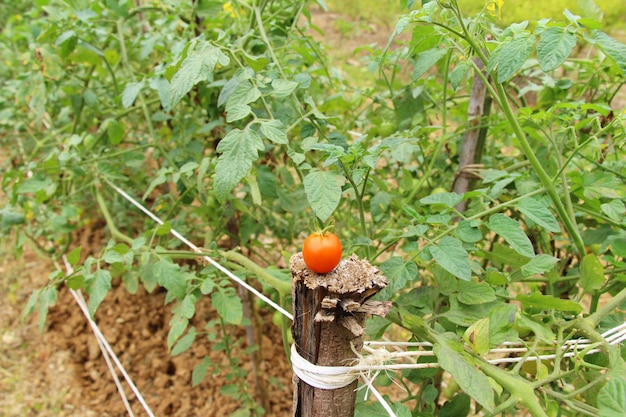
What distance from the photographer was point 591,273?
865mm

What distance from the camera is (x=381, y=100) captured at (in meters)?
1.36

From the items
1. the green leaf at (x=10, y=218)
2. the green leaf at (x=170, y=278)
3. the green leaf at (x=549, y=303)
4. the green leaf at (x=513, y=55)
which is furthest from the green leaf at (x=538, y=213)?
the green leaf at (x=10, y=218)

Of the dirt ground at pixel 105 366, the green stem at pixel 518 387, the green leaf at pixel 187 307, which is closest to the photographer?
the green stem at pixel 518 387

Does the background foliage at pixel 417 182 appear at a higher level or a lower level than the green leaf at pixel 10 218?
higher

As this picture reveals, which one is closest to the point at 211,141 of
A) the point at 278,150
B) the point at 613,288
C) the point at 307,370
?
the point at 278,150

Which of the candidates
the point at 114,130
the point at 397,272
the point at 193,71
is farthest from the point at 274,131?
the point at 114,130

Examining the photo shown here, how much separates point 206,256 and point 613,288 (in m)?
Result: 0.87

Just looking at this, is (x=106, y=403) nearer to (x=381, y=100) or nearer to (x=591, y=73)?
(x=381, y=100)

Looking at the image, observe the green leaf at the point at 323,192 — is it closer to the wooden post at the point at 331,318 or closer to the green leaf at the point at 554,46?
the wooden post at the point at 331,318

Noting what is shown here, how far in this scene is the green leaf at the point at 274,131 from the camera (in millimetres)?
773

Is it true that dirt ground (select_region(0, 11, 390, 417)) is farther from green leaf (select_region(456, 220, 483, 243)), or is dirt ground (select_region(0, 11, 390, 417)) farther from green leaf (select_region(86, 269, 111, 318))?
green leaf (select_region(456, 220, 483, 243))

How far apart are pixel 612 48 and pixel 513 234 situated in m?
0.30

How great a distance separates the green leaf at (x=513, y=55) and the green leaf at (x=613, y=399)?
41cm

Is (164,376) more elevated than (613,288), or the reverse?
(613,288)
